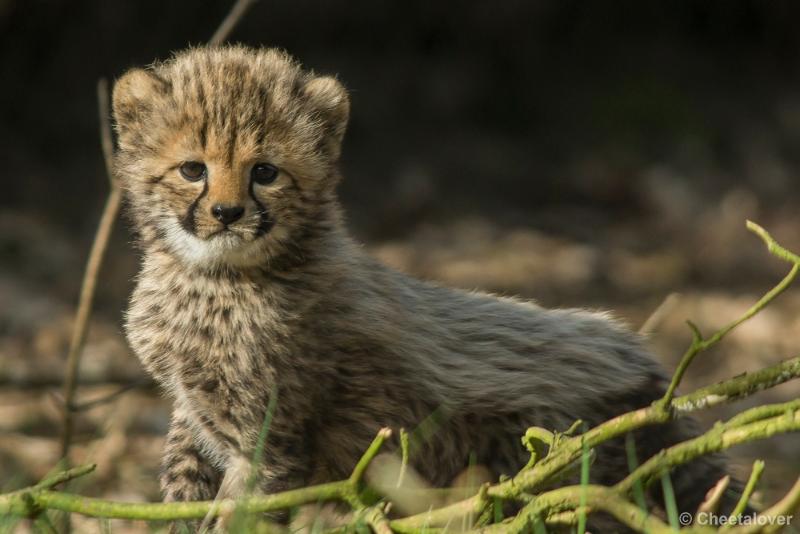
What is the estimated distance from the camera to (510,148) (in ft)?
31.7

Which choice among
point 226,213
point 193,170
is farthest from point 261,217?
point 193,170

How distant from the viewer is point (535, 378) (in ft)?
12.5

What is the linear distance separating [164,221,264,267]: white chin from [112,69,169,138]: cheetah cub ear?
→ 357 mm

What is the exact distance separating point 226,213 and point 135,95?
1.84 feet

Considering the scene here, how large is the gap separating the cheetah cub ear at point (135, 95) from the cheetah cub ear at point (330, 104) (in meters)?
0.41

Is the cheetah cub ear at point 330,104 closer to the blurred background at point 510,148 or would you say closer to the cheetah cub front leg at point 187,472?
the cheetah cub front leg at point 187,472

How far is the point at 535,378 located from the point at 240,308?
881 millimetres

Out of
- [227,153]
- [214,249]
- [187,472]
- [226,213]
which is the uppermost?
[227,153]

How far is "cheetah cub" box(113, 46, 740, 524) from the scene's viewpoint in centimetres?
347

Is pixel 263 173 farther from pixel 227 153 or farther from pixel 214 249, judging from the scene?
pixel 214 249

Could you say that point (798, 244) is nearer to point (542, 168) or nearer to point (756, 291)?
point (756, 291)

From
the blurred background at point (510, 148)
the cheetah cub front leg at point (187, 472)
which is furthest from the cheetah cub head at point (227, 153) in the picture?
the blurred background at point (510, 148)

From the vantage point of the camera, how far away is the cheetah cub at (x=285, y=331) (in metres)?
3.47

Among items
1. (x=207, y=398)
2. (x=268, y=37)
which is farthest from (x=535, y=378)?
(x=268, y=37)
